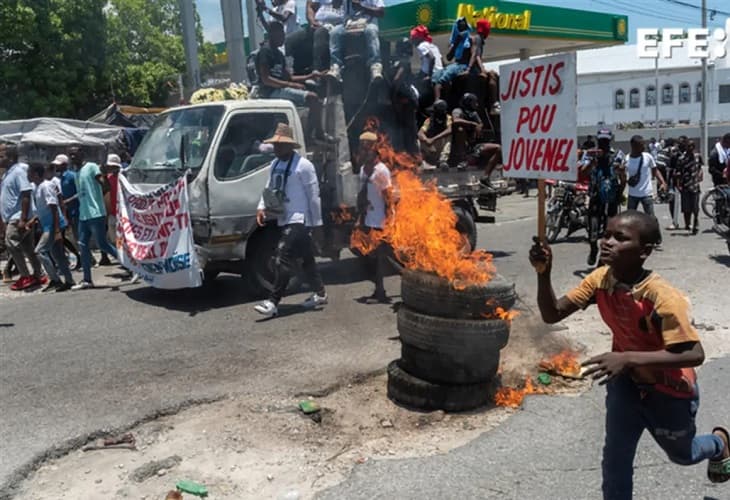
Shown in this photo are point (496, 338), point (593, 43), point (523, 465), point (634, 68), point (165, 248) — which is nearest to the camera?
point (523, 465)

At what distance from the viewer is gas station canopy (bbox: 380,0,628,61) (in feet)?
59.9

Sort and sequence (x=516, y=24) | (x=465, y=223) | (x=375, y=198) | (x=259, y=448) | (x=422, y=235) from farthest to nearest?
(x=516, y=24)
(x=465, y=223)
(x=375, y=198)
(x=422, y=235)
(x=259, y=448)

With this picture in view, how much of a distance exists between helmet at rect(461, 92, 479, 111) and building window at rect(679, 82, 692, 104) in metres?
A: 57.8

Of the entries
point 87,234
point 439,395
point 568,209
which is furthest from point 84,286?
point 568,209

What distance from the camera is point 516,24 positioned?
20.0m

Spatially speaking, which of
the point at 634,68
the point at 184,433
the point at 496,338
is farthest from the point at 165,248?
the point at 634,68

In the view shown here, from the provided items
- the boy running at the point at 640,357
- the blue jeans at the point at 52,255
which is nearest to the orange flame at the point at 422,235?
the boy running at the point at 640,357

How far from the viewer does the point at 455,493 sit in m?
3.62

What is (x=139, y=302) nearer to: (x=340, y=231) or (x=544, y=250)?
(x=340, y=231)

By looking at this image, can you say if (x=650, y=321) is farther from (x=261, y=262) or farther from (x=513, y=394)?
(x=261, y=262)

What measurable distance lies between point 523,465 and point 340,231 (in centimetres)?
518

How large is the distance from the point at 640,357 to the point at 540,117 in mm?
2108

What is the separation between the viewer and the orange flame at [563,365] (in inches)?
213

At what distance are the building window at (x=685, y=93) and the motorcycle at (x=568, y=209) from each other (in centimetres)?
5468
